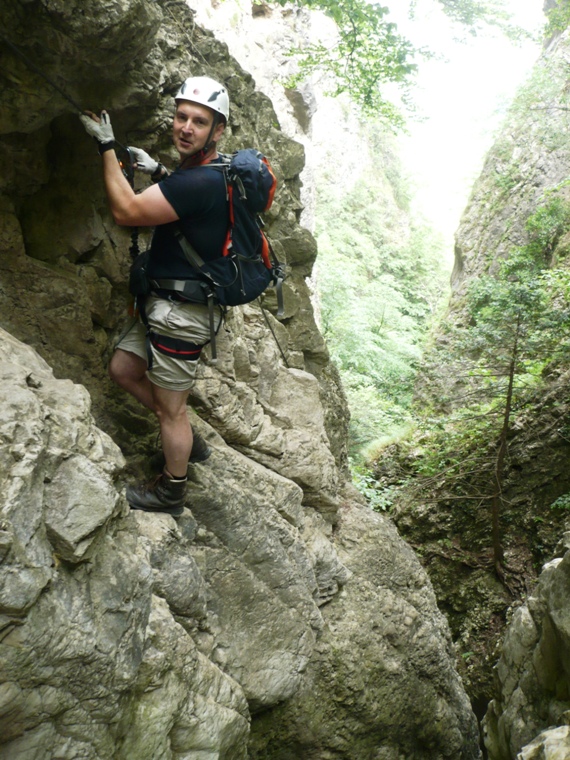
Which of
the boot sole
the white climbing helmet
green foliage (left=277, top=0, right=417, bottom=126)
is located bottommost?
the boot sole

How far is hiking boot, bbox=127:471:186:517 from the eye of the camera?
3869mm

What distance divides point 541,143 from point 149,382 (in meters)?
16.8

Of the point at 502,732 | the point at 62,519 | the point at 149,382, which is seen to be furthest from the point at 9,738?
the point at 502,732

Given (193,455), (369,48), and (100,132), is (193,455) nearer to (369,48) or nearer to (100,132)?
(100,132)

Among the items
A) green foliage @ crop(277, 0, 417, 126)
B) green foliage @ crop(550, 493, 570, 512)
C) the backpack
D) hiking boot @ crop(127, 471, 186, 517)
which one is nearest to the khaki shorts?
the backpack

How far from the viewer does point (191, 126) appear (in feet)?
11.0

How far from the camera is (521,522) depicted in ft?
34.3

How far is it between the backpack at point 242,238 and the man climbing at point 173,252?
0.05 meters

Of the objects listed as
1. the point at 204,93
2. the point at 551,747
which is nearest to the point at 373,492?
the point at 551,747

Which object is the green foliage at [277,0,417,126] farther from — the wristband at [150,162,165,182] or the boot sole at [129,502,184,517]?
the boot sole at [129,502,184,517]

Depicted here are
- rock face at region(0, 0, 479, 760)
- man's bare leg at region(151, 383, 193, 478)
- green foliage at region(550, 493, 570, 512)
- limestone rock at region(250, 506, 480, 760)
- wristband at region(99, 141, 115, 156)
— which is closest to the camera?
rock face at region(0, 0, 479, 760)

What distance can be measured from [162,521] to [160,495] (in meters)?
0.18

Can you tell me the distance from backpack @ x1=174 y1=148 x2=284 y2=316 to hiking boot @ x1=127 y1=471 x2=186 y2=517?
1.23 metres

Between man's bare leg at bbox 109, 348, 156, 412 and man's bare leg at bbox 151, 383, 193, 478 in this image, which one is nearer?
man's bare leg at bbox 151, 383, 193, 478
